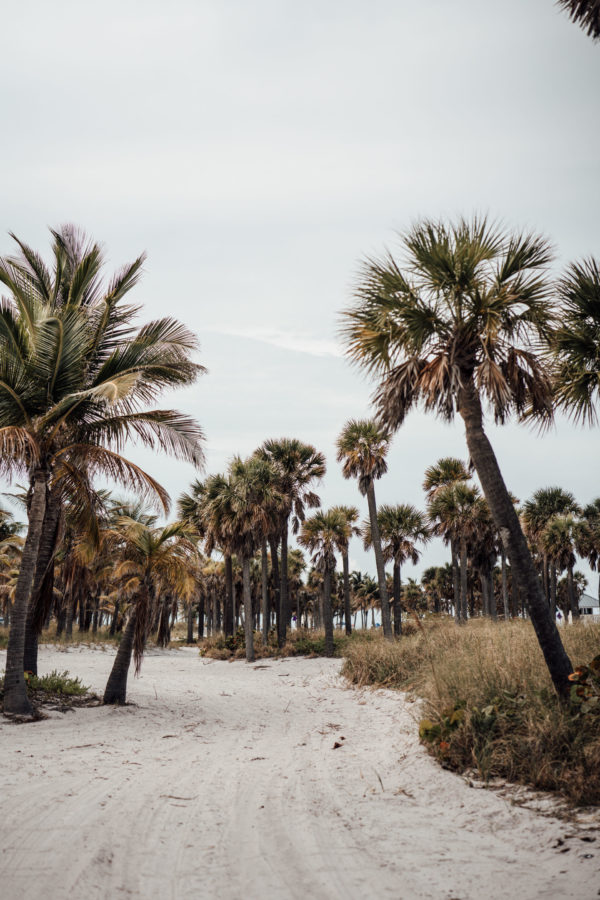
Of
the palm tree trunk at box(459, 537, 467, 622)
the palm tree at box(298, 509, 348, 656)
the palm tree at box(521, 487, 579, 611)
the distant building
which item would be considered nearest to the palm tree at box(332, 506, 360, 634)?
the palm tree at box(298, 509, 348, 656)

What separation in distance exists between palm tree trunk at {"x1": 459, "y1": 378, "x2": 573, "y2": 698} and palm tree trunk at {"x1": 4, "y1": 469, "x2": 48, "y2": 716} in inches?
336

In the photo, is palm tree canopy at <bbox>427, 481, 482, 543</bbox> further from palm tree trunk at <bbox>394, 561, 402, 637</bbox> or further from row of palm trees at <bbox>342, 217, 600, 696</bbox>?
row of palm trees at <bbox>342, 217, 600, 696</bbox>

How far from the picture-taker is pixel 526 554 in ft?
25.0

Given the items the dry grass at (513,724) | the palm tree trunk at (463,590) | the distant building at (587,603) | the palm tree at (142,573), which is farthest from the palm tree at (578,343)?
the distant building at (587,603)

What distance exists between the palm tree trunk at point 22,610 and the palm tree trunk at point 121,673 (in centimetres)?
253

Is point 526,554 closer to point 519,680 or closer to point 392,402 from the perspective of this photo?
point 519,680

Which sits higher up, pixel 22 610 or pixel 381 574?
pixel 381 574

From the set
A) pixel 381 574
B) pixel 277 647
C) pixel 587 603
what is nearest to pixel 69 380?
pixel 381 574

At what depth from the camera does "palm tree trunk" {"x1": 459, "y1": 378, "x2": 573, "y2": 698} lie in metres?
7.08

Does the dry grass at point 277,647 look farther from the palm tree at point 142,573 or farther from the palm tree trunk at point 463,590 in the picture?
the palm tree at point 142,573

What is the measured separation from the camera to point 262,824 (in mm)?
4711

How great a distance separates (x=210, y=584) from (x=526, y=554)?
161 ft

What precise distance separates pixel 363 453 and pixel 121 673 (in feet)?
61.6

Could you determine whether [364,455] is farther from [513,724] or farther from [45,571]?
[513,724]
